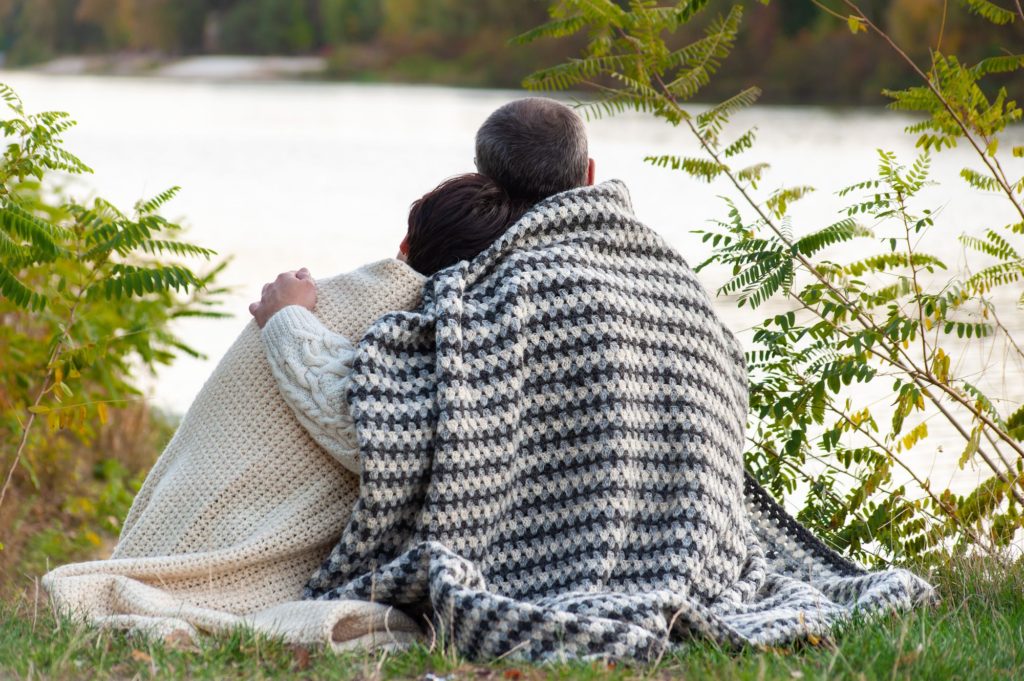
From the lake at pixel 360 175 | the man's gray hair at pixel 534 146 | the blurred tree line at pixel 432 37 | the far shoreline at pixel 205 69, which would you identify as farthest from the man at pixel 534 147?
the far shoreline at pixel 205 69

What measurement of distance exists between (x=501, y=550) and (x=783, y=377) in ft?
4.38

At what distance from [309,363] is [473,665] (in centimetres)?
92

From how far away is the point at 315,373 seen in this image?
9.98ft

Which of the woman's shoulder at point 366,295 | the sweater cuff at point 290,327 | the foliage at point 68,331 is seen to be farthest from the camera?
the foliage at point 68,331

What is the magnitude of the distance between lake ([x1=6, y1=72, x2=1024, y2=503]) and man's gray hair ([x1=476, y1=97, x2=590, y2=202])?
205 centimetres

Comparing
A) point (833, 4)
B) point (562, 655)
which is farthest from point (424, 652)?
point (833, 4)

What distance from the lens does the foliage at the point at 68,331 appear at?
3484 mm

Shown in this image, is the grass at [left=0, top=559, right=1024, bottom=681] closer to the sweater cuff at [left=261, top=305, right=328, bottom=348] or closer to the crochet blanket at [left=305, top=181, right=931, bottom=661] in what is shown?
the crochet blanket at [left=305, top=181, right=931, bottom=661]

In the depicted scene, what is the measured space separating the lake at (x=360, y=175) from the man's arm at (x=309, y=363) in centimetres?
249

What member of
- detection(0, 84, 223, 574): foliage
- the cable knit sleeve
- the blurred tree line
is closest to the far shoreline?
the blurred tree line

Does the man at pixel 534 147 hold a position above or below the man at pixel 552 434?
above

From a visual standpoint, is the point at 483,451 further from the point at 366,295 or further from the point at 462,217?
the point at 462,217

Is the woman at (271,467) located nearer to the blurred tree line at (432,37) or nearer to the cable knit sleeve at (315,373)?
the cable knit sleeve at (315,373)

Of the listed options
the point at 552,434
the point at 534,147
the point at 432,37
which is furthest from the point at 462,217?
the point at 432,37
